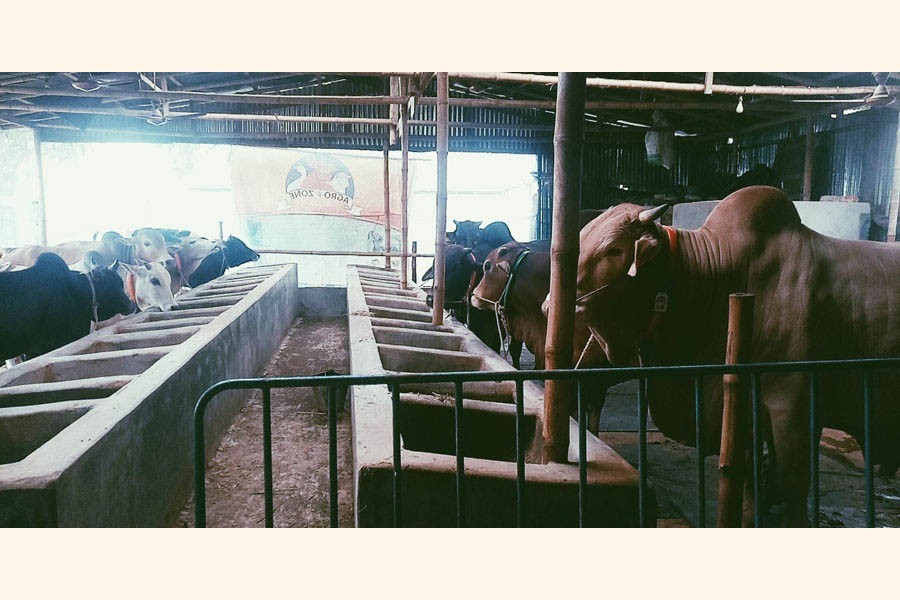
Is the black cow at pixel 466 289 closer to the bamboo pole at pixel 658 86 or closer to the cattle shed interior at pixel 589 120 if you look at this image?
the cattle shed interior at pixel 589 120

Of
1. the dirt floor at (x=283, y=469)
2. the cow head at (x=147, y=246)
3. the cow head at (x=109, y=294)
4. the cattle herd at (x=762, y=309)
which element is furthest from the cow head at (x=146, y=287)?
the cattle herd at (x=762, y=309)

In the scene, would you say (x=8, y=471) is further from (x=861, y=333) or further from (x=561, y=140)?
(x=861, y=333)

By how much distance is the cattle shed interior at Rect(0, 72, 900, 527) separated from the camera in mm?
2732

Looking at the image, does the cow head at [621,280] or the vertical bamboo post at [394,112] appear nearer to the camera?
the cow head at [621,280]

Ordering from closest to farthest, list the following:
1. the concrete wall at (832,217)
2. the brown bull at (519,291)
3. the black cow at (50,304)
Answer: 1. the brown bull at (519,291)
2. the black cow at (50,304)
3. the concrete wall at (832,217)

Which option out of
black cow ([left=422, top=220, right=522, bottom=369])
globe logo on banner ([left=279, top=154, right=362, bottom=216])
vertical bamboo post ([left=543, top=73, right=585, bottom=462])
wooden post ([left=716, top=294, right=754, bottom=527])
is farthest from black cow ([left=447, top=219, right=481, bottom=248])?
wooden post ([left=716, top=294, right=754, bottom=527])

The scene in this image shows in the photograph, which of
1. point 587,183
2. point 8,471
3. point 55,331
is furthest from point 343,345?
point 587,183

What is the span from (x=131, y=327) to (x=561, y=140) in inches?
253

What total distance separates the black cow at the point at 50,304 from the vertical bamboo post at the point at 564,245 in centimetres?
710

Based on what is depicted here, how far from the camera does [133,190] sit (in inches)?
738

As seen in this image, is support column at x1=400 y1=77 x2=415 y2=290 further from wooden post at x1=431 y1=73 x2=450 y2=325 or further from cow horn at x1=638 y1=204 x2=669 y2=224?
cow horn at x1=638 y1=204 x2=669 y2=224

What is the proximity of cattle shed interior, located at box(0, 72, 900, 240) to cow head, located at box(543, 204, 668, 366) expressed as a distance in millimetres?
3728

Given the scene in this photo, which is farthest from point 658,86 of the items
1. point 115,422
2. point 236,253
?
point 236,253

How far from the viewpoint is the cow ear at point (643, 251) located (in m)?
3.26
